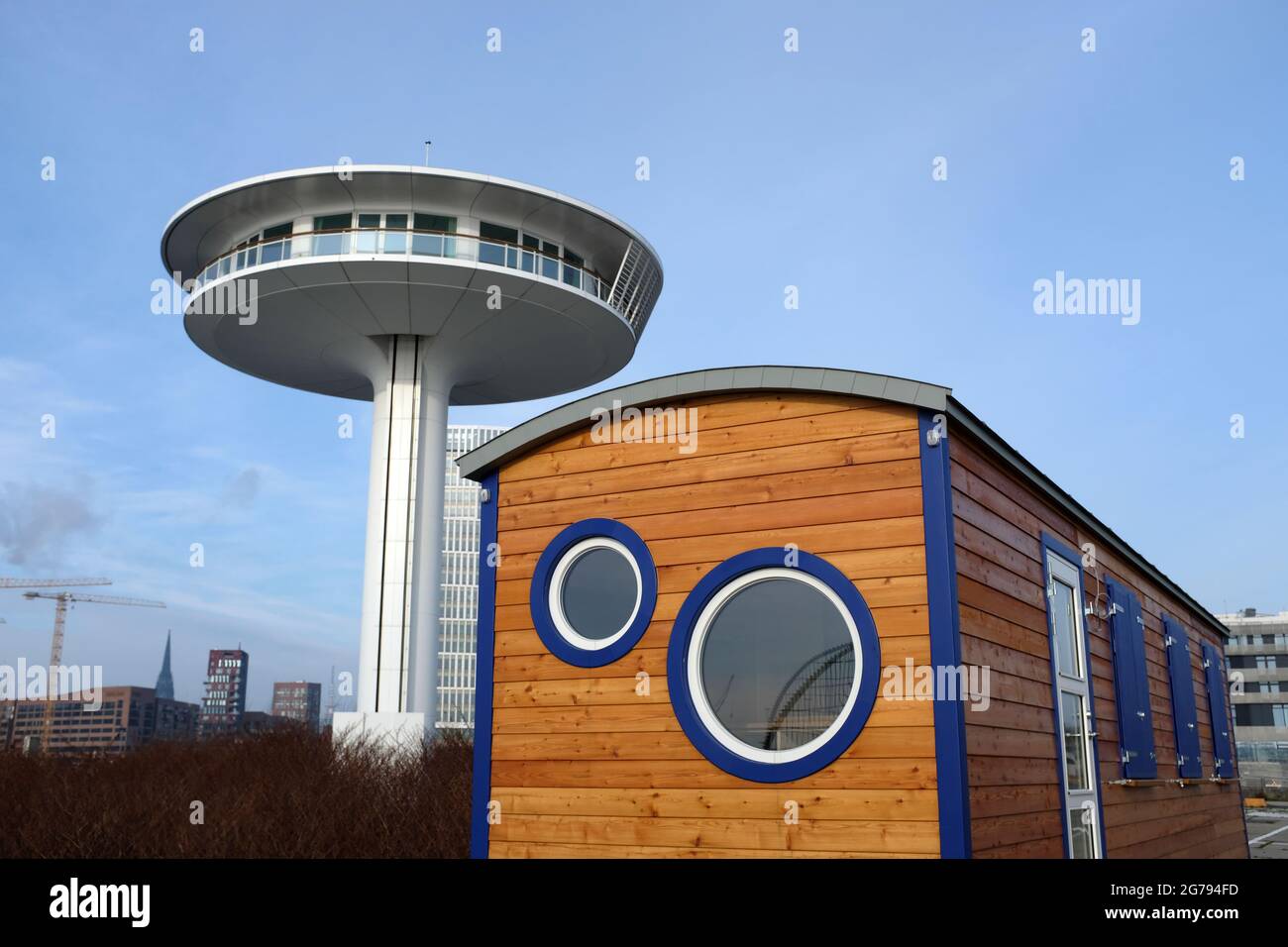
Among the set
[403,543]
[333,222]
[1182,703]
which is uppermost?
[333,222]

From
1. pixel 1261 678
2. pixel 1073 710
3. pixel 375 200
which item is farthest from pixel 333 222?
pixel 1261 678

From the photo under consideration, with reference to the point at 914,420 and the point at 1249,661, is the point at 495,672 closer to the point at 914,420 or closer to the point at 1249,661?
the point at 914,420

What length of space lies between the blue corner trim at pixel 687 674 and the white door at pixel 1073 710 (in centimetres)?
257

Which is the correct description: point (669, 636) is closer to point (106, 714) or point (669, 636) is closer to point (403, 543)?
point (403, 543)

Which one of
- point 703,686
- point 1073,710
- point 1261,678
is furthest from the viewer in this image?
point 1261,678

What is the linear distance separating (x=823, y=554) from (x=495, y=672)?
290 centimetres

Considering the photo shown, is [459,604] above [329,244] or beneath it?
beneath

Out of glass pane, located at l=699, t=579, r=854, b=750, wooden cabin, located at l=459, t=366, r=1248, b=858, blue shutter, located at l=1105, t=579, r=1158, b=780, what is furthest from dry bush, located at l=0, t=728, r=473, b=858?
blue shutter, located at l=1105, t=579, r=1158, b=780

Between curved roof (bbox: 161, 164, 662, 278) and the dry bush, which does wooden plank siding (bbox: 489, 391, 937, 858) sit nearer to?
the dry bush

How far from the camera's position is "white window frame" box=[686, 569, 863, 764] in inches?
268

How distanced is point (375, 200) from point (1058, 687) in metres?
24.1

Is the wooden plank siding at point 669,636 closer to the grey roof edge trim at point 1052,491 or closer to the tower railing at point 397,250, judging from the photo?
the grey roof edge trim at point 1052,491

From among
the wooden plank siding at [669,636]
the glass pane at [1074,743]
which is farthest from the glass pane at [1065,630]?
the wooden plank siding at [669,636]

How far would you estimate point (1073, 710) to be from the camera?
8.89 meters
